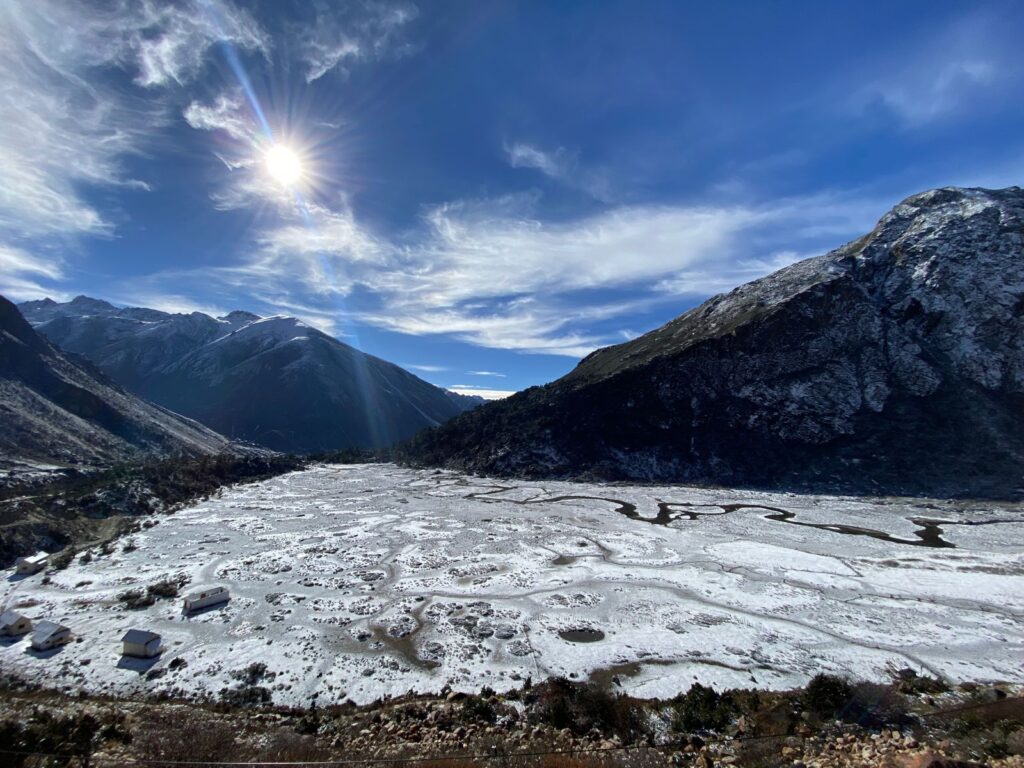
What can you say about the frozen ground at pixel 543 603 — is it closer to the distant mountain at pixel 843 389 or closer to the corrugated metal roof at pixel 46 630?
the corrugated metal roof at pixel 46 630

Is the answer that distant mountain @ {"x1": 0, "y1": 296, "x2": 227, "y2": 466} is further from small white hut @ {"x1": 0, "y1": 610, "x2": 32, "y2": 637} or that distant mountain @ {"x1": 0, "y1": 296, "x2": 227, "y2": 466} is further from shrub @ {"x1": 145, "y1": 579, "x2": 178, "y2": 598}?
small white hut @ {"x1": 0, "y1": 610, "x2": 32, "y2": 637}

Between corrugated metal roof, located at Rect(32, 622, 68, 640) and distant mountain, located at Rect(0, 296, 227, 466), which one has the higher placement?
distant mountain, located at Rect(0, 296, 227, 466)

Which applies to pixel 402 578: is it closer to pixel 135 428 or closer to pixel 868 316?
pixel 868 316

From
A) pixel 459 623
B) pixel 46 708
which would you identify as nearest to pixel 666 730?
pixel 459 623

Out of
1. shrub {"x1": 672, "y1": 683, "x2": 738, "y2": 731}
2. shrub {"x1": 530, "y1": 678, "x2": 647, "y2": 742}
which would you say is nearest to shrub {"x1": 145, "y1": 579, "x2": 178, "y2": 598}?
shrub {"x1": 530, "y1": 678, "x2": 647, "y2": 742}

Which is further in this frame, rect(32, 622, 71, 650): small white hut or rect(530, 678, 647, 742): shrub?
rect(32, 622, 71, 650): small white hut

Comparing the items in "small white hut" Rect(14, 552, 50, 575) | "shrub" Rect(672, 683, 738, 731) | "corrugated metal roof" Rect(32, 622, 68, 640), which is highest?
"corrugated metal roof" Rect(32, 622, 68, 640)

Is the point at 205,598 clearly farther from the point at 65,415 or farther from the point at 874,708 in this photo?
the point at 65,415
